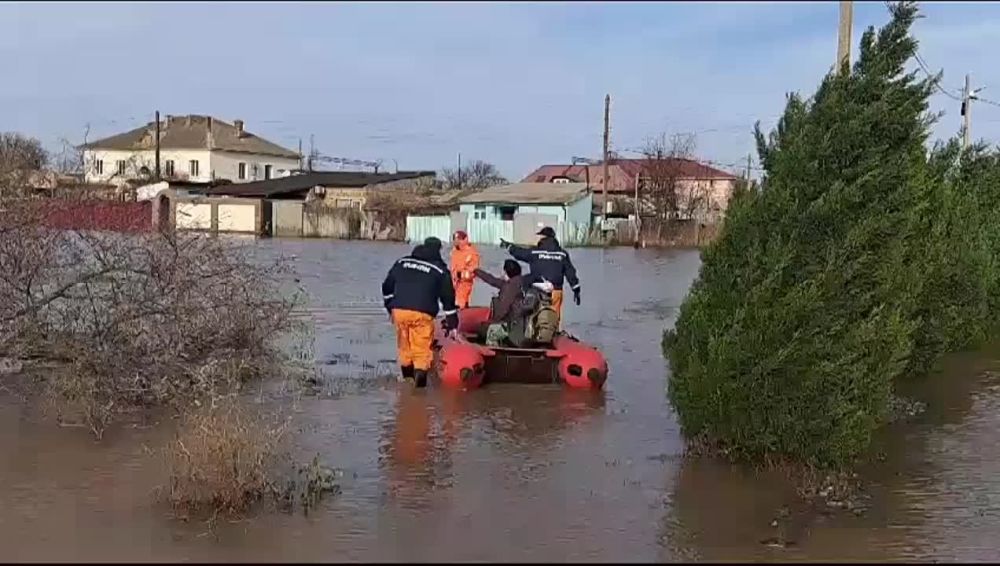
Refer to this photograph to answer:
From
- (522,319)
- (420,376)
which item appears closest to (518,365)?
(522,319)

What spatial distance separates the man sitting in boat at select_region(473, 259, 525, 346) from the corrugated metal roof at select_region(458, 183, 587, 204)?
153ft

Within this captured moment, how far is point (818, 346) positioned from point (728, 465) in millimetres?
1275

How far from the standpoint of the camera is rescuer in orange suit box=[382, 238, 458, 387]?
12500mm

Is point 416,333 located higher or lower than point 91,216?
lower

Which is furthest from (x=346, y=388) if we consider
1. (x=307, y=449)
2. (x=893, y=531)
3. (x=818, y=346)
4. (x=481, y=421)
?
(x=893, y=531)

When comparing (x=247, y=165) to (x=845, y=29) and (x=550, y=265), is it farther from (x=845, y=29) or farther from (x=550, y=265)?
(x=845, y=29)

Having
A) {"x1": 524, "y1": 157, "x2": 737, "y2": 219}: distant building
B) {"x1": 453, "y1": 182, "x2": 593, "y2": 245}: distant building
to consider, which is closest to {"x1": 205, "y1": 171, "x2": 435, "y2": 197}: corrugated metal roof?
{"x1": 453, "y1": 182, "x2": 593, "y2": 245}: distant building

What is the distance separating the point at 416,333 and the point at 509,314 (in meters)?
1.37

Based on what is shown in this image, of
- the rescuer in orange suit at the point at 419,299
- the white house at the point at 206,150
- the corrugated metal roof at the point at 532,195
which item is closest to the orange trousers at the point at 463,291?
the rescuer in orange suit at the point at 419,299

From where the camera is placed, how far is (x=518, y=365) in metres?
13.0

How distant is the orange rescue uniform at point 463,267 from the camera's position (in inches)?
728

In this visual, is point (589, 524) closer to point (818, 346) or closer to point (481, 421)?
point (818, 346)

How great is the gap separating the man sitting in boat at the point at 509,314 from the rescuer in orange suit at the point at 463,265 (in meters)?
4.40

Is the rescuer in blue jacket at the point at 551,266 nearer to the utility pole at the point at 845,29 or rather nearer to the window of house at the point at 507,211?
the utility pole at the point at 845,29
